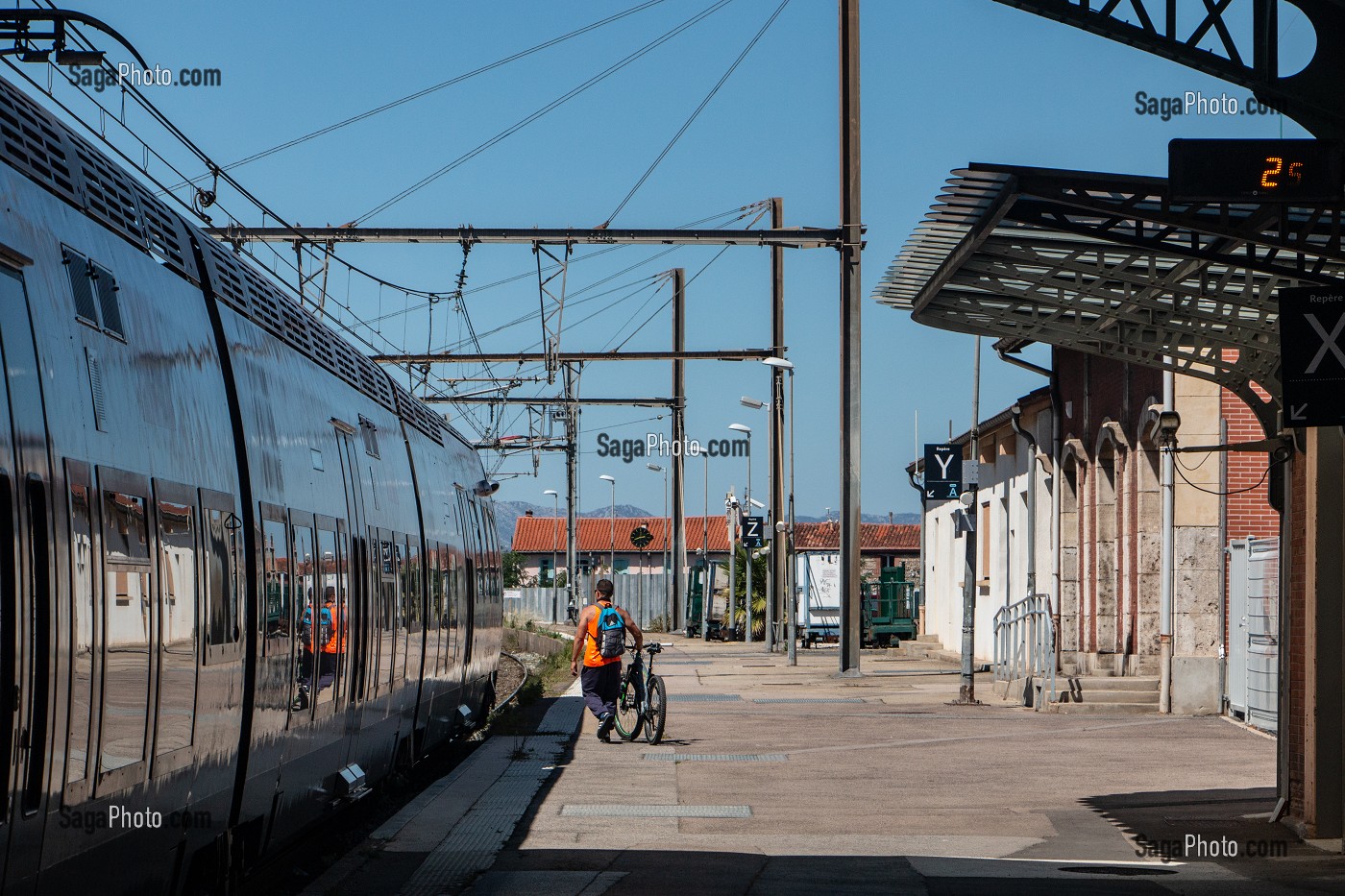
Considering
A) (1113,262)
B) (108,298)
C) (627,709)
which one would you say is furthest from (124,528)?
(627,709)

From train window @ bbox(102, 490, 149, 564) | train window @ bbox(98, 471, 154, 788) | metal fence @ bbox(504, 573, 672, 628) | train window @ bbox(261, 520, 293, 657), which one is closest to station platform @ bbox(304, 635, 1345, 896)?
train window @ bbox(261, 520, 293, 657)

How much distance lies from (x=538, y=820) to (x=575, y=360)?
2242 centimetres

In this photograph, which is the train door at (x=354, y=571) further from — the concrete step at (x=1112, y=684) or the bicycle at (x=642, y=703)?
the concrete step at (x=1112, y=684)

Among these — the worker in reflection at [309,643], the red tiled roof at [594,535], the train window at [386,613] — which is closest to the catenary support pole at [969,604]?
the train window at [386,613]

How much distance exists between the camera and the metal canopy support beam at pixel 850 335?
2686cm

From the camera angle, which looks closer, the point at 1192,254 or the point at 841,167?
the point at 1192,254

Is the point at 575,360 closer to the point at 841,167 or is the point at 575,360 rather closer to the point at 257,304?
the point at 841,167

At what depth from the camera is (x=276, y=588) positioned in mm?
8000

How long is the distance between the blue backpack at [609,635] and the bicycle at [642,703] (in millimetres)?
154

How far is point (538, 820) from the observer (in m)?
11.4

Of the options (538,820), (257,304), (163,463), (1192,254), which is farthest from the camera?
(538,820)

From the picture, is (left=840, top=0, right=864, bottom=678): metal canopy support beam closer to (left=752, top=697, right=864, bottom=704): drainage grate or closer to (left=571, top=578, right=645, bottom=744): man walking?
(left=752, top=697, right=864, bottom=704): drainage grate

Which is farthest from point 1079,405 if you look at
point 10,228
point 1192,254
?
point 10,228

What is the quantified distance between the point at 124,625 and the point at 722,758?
35.2ft
